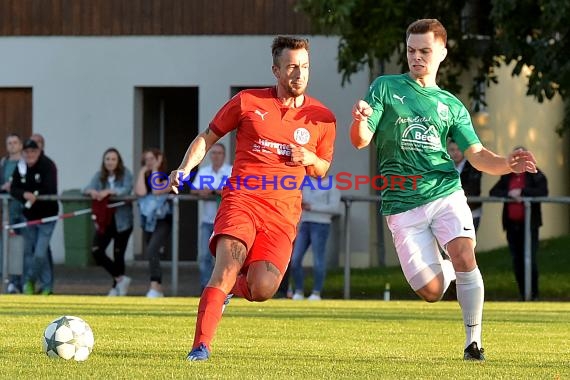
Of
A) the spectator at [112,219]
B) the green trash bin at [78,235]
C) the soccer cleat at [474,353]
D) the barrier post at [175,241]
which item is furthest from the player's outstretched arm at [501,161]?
the green trash bin at [78,235]

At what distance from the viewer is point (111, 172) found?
62.1ft

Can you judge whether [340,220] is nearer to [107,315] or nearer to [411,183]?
[107,315]

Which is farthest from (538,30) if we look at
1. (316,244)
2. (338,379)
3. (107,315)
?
(338,379)

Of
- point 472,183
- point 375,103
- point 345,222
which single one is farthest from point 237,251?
point 345,222

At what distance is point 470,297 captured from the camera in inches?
357

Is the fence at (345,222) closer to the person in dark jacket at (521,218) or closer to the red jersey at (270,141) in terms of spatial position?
the person in dark jacket at (521,218)

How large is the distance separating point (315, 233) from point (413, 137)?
9.35 metres

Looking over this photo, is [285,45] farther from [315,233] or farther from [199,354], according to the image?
[315,233]

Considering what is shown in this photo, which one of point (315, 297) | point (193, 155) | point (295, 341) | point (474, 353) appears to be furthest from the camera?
point (315, 297)

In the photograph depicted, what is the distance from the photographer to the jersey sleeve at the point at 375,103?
9051 mm

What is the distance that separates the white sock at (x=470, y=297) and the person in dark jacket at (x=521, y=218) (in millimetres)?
9248

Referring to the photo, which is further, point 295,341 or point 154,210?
point 154,210

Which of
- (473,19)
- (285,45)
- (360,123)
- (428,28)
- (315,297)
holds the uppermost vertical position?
(473,19)

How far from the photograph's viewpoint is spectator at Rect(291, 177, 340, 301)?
18266 mm
